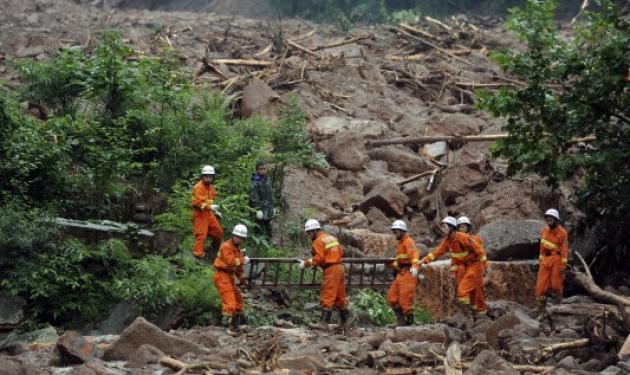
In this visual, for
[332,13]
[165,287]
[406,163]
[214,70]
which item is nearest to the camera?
[165,287]

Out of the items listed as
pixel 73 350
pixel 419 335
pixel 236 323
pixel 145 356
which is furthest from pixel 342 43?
pixel 73 350

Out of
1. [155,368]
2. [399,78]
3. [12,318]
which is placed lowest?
[12,318]

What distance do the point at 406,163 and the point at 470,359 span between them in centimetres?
1175

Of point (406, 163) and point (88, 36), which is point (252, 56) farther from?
point (406, 163)

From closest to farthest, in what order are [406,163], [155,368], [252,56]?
[155,368] → [406,163] → [252,56]

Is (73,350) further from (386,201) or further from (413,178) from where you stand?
(413,178)

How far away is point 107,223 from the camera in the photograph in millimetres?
15531

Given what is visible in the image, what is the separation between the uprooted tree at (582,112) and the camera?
43.3 feet

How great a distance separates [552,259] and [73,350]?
692 centimetres

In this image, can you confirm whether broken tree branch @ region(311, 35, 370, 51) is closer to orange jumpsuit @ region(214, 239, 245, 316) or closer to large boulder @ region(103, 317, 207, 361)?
orange jumpsuit @ region(214, 239, 245, 316)

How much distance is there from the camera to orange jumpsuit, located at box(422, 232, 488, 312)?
1298cm

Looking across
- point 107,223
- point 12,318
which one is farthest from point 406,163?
point 12,318

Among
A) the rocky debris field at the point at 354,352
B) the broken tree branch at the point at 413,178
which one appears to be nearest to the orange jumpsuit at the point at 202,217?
the rocky debris field at the point at 354,352

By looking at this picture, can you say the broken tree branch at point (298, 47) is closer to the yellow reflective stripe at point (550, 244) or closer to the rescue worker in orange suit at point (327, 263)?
the yellow reflective stripe at point (550, 244)
